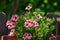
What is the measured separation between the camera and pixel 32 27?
3.16 m

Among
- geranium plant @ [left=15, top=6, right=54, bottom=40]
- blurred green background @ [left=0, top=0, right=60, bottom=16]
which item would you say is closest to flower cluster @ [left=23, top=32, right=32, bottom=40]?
geranium plant @ [left=15, top=6, right=54, bottom=40]

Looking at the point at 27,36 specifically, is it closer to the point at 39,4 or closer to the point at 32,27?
the point at 32,27

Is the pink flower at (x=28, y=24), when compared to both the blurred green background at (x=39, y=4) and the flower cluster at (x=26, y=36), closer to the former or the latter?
the flower cluster at (x=26, y=36)

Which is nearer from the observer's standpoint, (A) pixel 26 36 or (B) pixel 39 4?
(A) pixel 26 36

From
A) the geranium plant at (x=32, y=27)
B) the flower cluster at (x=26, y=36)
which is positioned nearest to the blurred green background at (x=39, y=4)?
the geranium plant at (x=32, y=27)

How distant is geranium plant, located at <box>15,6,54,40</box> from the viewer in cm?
316

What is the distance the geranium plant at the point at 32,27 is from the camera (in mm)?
3158

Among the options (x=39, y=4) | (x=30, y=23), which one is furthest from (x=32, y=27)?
(x=39, y=4)

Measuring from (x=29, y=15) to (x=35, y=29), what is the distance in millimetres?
195

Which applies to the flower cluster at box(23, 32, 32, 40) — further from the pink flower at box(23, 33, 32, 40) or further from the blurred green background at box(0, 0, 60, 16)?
the blurred green background at box(0, 0, 60, 16)

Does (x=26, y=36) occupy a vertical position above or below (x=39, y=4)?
below

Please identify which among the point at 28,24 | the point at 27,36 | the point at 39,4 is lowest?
the point at 27,36

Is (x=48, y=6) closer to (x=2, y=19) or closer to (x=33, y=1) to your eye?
(x=33, y=1)

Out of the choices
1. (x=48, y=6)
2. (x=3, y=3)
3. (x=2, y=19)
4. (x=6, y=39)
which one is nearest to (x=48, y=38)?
(x=6, y=39)
